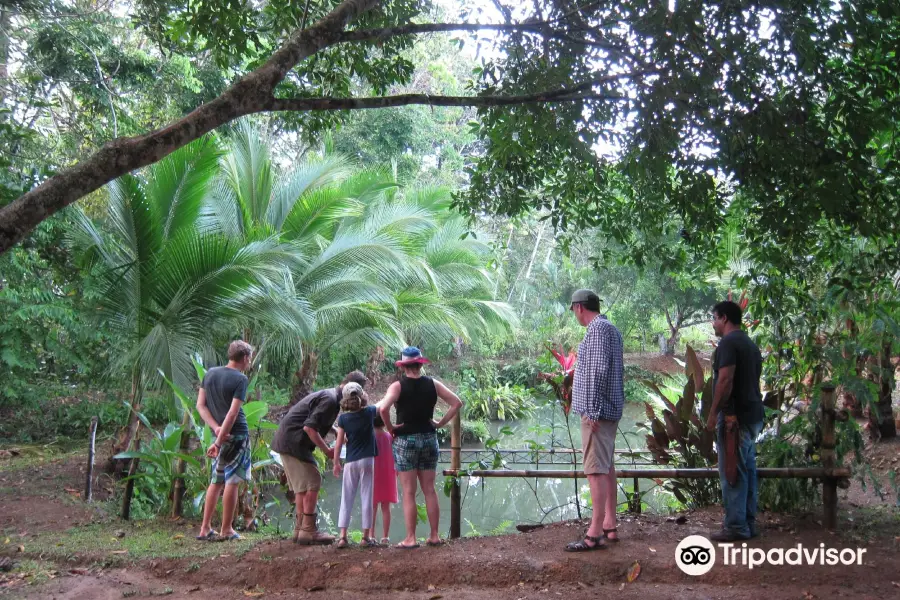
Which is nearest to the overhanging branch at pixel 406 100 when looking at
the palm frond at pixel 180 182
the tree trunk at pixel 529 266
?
the palm frond at pixel 180 182

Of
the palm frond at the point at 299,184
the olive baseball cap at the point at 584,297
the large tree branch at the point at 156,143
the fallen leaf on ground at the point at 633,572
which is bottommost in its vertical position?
the fallen leaf on ground at the point at 633,572

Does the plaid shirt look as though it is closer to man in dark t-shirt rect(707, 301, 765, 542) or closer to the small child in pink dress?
man in dark t-shirt rect(707, 301, 765, 542)

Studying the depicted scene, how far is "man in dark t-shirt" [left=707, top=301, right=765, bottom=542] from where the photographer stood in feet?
14.8

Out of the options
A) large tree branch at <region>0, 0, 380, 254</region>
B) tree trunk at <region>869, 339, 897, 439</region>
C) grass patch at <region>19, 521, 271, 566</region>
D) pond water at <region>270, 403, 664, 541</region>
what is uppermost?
large tree branch at <region>0, 0, 380, 254</region>

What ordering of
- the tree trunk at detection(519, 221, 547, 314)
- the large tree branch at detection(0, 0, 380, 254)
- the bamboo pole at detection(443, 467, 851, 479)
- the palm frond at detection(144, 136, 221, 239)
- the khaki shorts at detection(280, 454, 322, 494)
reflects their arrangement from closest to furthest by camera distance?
1. the large tree branch at detection(0, 0, 380, 254)
2. the bamboo pole at detection(443, 467, 851, 479)
3. the khaki shorts at detection(280, 454, 322, 494)
4. the palm frond at detection(144, 136, 221, 239)
5. the tree trunk at detection(519, 221, 547, 314)

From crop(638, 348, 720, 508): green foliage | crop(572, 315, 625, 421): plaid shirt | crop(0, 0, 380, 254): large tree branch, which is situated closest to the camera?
crop(0, 0, 380, 254): large tree branch

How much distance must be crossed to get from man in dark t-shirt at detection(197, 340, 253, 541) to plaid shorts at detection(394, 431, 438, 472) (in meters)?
1.30

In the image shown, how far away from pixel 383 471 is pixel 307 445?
2.02 ft

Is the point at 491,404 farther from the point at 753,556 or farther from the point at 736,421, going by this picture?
the point at 753,556

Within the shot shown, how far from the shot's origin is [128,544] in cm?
558

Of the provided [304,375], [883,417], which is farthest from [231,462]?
[304,375]

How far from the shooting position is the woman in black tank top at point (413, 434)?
17.0 ft

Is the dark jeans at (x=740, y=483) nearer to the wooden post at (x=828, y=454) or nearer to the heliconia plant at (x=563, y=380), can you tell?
the wooden post at (x=828, y=454)

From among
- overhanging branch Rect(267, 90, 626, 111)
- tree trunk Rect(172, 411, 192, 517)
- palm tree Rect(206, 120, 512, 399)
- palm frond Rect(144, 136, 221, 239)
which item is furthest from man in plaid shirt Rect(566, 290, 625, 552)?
palm frond Rect(144, 136, 221, 239)
